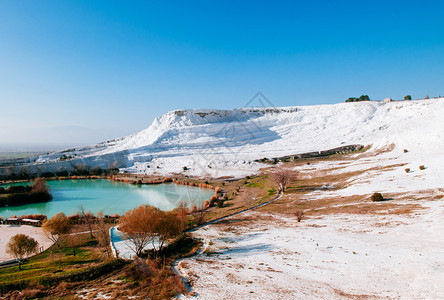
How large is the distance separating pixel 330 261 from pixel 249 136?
3207 inches

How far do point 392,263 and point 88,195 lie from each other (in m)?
48.9

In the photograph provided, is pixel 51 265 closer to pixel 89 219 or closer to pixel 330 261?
pixel 89 219

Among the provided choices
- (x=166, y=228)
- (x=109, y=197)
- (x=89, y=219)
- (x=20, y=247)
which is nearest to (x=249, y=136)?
(x=109, y=197)

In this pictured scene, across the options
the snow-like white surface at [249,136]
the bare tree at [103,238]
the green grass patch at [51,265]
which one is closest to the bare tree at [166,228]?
the bare tree at [103,238]

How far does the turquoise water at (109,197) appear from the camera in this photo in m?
36.2

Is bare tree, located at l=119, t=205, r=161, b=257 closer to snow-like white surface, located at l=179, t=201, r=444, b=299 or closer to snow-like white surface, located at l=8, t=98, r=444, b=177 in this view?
snow-like white surface, located at l=179, t=201, r=444, b=299

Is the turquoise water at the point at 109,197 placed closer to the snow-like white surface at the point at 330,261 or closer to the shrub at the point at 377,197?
the snow-like white surface at the point at 330,261

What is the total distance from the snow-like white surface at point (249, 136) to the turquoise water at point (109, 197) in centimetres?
1157

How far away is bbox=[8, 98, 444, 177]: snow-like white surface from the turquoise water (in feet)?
38.0

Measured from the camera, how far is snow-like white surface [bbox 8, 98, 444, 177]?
203ft

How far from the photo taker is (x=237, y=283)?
11375 millimetres

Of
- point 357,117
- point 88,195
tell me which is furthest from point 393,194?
point 357,117

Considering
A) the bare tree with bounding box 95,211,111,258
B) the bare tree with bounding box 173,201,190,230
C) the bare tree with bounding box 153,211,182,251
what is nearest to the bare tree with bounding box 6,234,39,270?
the bare tree with bounding box 95,211,111,258

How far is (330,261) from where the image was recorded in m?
12.7
